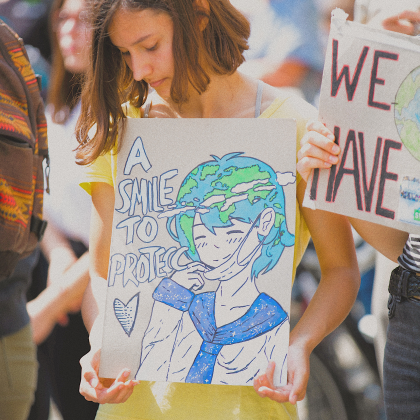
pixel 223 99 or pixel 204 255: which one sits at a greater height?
pixel 223 99

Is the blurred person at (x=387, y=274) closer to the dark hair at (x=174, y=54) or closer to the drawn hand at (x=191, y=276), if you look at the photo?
the dark hair at (x=174, y=54)

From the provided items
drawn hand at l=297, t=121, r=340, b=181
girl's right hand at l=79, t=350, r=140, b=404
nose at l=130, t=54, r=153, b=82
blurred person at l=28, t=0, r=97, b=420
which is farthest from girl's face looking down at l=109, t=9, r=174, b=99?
blurred person at l=28, t=0, r=97, b=420

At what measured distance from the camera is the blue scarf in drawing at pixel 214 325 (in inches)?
44.3

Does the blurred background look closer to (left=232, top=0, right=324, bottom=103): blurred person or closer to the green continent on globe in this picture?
(left=232, top=0, right=324, bottom=103): blurred person

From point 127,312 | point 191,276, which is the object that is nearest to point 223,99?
point 191,276

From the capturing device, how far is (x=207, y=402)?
1.16 m

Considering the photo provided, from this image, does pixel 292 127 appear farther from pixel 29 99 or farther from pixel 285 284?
pixel 29 99

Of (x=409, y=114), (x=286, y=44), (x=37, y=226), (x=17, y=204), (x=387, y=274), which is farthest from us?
(x=286, y=44)

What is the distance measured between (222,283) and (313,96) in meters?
1.53

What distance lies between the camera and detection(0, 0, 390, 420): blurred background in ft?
7.83

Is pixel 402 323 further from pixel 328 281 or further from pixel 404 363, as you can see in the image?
pixel 328 281

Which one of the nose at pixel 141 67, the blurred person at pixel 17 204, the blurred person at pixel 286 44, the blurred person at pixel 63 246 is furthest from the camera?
the blurred person at pixel 63 246

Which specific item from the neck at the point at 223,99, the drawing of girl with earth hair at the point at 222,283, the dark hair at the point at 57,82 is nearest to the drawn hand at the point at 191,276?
the drawing of girl with earth hair at the point at 222,283

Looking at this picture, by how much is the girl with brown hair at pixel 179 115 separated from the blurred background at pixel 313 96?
1.11 metres
